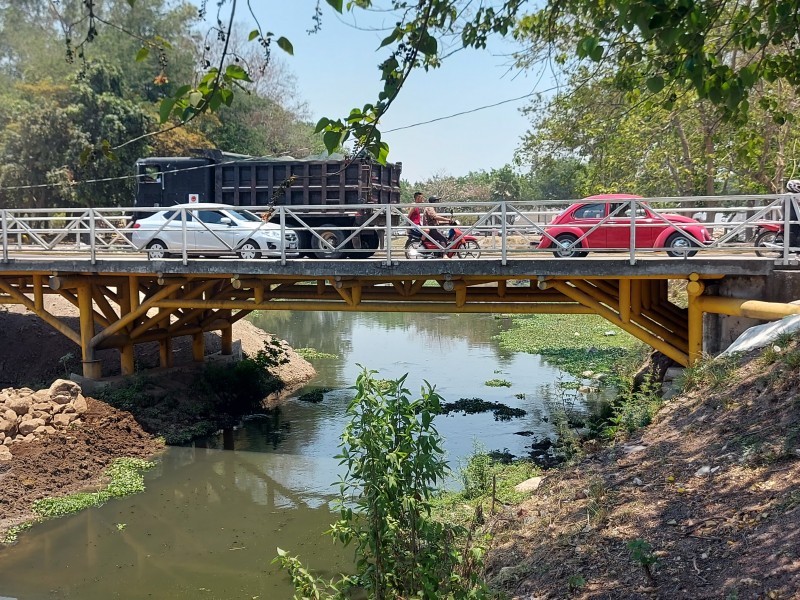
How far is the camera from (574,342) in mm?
23516

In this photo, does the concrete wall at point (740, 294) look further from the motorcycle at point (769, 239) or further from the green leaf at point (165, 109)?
the green leaf at point (165, 109)

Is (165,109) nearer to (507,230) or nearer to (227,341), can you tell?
(507,230)

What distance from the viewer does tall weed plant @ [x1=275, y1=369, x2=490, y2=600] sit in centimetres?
532

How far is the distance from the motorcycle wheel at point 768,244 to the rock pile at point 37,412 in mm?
11213

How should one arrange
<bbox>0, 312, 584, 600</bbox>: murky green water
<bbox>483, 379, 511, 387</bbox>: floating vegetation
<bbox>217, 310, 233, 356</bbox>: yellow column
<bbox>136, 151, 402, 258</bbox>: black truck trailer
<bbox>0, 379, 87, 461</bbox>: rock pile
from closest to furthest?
<bbox>0, 312, 584, 600</bbox>: murky green water < <bbox>0, 379, 87, 461</bbox>: rock pile < <bbox>136, 151, 402, 258</bbox>: black truck trailer < <bbox>217, 310, 233, 356</bbox>: yellow column < <bbox>483, 379, 511, 387</bbox>: floating vegetation

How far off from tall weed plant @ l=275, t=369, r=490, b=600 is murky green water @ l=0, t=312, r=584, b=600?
Answer: 1419mm

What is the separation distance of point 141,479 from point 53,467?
1.29 metres

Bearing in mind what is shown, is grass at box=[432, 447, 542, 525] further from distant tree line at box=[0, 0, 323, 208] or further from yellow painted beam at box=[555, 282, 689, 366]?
distant tree line at box=[0, 0, 323, 208]

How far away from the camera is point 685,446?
7699 millimetres

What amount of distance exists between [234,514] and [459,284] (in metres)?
4.97

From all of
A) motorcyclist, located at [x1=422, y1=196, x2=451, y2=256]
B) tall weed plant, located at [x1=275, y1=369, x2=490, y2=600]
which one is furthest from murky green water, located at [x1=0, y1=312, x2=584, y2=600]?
motorcyclist, located at [x1=422, y1=196, x2=451, y2=256]

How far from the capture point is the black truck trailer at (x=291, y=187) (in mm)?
15508

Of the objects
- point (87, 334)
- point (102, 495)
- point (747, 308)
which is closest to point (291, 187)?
point (87, 334)

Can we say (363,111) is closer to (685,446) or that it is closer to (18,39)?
(685,446)
